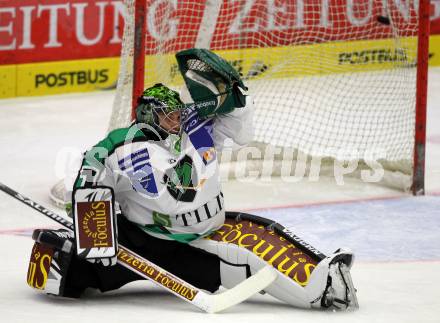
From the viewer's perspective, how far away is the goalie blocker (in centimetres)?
470

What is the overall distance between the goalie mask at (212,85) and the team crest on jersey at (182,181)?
0.89 feet

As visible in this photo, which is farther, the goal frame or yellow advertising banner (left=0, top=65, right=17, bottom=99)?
yellow advertising banner (left=0, top=65, right=17, bottom=99)

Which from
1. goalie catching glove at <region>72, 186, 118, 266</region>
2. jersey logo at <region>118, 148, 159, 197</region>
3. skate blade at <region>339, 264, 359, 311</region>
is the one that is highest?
jersey logo at <region>118, 148, 159, 197</region>

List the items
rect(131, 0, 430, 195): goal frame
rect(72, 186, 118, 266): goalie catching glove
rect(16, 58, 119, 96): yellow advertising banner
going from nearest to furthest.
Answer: rect(72, 186, 118, 266): goalie catching glove < rect(131, 0, 430, 195): goal frame < rect(16, 58, 119, 96): yellow advertising banner

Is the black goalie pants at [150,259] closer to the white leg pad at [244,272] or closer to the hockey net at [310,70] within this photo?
the white leg pad at [244,272]

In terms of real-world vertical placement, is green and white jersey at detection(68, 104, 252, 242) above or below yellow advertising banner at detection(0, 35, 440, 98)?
above

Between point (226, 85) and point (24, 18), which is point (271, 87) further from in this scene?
point (226, 85)

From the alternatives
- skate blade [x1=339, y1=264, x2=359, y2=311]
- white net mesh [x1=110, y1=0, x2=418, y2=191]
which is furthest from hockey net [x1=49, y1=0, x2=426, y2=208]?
skate blade [x1=339, y1=264, x2=359, y2=311]

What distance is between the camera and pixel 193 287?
15.4 ft

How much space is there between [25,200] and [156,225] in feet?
1.72

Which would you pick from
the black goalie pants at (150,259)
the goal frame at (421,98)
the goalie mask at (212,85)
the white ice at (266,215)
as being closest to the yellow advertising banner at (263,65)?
the white ice at (266,215)

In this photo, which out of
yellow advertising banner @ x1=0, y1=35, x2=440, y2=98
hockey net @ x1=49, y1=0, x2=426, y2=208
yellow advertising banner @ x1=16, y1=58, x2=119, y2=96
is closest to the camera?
hockey net @ x1=49, y1=0, x2=426, y2=208

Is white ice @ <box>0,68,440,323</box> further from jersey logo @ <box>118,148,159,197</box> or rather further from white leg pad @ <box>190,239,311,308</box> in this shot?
jersey logo @ <box>118,148,159,197</box>

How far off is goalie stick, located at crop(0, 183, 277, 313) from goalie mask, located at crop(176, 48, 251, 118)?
2.28ft
